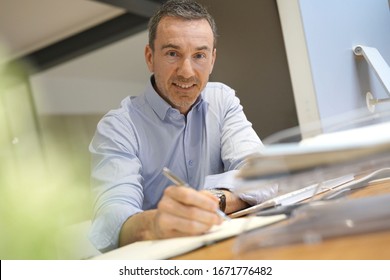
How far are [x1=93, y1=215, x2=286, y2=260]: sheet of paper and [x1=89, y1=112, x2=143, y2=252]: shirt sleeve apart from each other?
154 mm

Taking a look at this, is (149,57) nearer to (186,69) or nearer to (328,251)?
(186,69)

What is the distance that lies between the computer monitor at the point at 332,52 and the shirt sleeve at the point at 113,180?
0.96 feet

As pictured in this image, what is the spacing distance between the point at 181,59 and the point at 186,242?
0.38 m

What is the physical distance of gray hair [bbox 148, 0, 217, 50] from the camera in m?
0.83

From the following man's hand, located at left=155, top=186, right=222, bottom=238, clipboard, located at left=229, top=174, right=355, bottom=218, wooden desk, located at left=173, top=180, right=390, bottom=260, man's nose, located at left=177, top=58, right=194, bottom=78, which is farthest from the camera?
man's nose, located at left=177, top=58, right=194, bottom=78

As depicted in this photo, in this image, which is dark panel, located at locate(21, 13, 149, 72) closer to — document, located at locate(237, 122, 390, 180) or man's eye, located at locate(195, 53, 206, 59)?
man's eye, located at locate(195, 53, 206, 59)

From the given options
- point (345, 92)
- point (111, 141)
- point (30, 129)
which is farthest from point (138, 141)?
point (345, 92)

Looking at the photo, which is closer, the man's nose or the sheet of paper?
the sheet of paper

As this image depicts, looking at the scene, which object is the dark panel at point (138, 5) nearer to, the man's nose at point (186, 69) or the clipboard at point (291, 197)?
the man's nose at point (186, 69)

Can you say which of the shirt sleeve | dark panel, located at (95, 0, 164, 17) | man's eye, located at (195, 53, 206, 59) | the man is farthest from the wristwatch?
dark panel, located at (95, 0, 164, 17)

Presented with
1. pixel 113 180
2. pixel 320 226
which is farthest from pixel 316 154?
pixel 113 180

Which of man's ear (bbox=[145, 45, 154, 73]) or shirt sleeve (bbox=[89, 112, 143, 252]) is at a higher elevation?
man's ear (bbox=[145, 45, 154, 73])

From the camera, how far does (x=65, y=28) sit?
859 millimetres

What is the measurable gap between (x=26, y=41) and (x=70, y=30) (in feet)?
0.25
